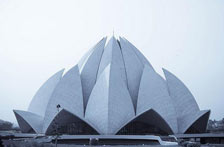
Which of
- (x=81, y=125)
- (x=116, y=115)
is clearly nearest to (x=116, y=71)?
(x=116, y=115)

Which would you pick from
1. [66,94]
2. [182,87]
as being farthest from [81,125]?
[182,87]

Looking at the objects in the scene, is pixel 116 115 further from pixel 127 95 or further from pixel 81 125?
pixel 81 125

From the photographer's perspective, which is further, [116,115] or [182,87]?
[182,87]

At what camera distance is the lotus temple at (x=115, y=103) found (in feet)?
95.0

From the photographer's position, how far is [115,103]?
94.3 ft

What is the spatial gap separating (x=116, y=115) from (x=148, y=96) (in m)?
5.38

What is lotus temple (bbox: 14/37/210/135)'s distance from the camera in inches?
1141

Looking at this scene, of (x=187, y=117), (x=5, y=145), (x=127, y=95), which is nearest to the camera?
(x=5, y=145)

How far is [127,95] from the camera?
3019cm

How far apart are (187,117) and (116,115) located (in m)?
9.59

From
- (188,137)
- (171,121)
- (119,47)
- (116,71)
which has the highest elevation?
(119,47)

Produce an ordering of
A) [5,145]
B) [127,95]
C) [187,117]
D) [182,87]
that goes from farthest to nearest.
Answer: [182,87] → [187,117] → [127,95] → [5,145]

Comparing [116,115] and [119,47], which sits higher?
[119,47]

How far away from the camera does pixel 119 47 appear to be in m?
37.2
